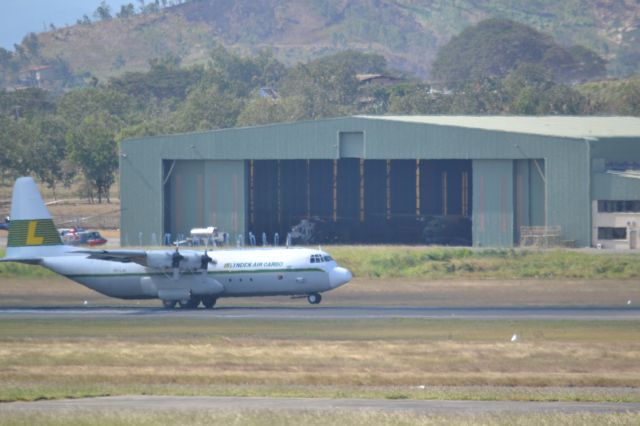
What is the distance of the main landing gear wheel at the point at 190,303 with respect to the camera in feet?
179

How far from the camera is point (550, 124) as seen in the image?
9012 centimetres

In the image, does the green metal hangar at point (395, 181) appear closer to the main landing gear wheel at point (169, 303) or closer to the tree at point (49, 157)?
the main landing gear wheel at point (169, 303)

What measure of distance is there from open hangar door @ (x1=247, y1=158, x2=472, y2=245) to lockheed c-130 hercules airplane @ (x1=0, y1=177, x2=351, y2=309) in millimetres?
30149

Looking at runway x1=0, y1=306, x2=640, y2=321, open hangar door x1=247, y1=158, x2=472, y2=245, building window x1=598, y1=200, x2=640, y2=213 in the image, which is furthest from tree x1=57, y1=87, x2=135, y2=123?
runway x1=0, y1=306, x2=640, y2=321

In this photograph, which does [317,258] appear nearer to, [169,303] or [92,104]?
[169,303]

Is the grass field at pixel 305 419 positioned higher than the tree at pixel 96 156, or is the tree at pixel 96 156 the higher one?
the tree at pixel 96 156

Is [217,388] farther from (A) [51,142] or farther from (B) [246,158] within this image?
(A) [51,142]

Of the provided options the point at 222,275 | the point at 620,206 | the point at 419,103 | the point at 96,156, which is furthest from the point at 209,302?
the point at 419,103

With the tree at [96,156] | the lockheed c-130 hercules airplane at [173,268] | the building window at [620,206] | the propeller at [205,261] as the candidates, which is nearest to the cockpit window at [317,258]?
the lockheed c-130 hercules airplane at [173,268]

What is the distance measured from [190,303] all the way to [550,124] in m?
43.4

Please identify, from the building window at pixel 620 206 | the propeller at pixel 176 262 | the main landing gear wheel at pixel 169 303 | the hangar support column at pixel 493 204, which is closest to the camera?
the propeller at pixel 176 262

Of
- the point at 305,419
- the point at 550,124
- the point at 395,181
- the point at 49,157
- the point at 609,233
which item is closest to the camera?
the point at 305,419

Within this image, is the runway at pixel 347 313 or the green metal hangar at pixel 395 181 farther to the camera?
the green metal hangar at pixel 395 181

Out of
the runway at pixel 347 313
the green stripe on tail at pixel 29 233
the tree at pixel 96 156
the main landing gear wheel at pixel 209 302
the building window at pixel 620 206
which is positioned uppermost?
the tree at pixel 96 156
